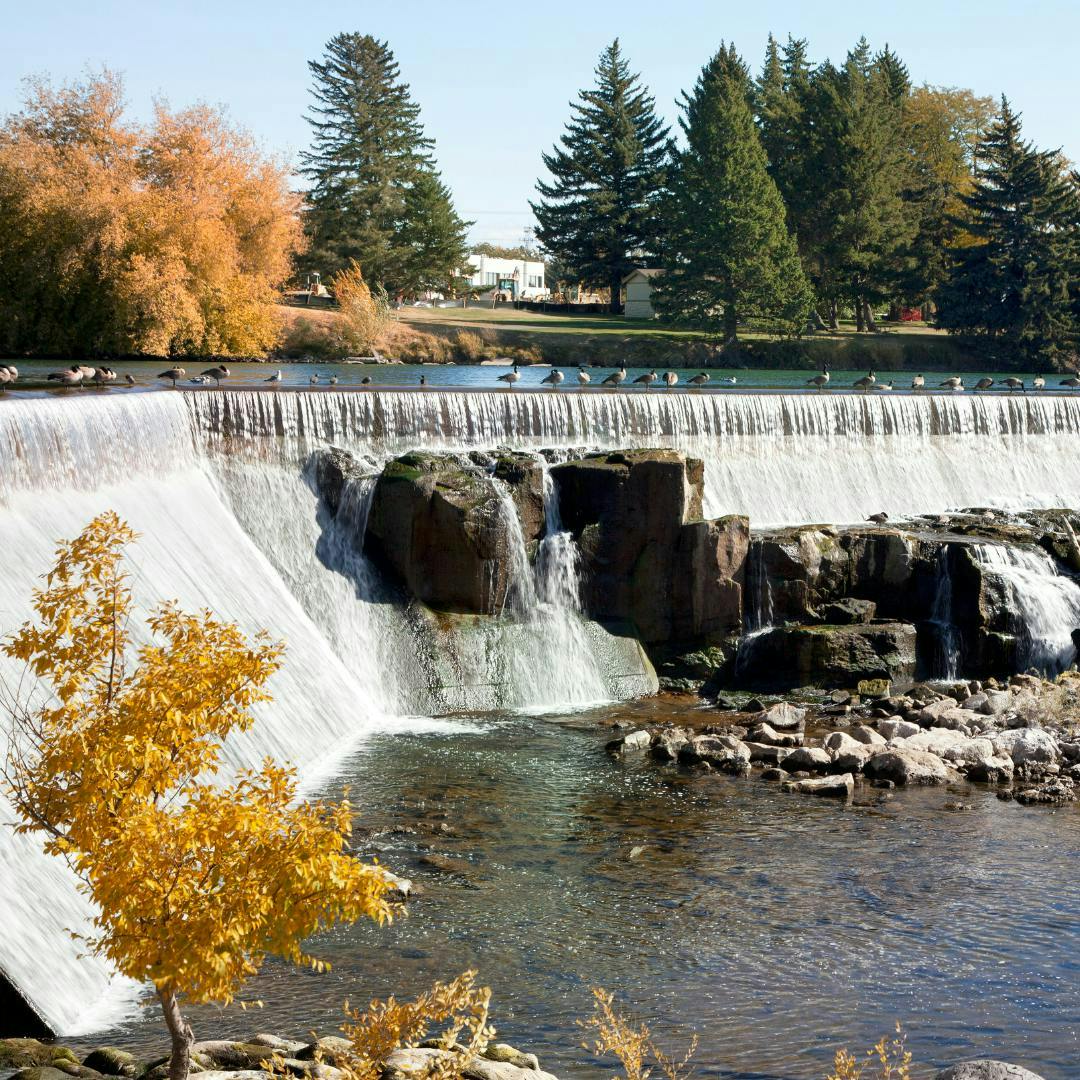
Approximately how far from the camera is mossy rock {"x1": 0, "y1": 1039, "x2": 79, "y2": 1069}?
9.40 meters

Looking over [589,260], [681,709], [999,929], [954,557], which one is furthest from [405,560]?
[589,260]

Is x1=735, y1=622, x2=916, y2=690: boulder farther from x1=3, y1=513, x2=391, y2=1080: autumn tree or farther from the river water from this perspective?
x1=3, y1=513, x2=391, y2=1080: autumn tree

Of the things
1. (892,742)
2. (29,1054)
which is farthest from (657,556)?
(29,1054)

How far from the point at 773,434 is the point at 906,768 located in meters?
12.1

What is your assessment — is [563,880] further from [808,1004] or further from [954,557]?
[954,557]

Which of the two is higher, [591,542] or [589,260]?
[589,260]

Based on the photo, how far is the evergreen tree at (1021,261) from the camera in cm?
6144

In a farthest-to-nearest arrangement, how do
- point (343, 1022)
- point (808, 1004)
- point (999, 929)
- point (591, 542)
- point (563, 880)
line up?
1. point (591, 542)
2. point (563, 880)
3. point (999, 929)
4. point (808, 1004)
5. point (343, 1022)

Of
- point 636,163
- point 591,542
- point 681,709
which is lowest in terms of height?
point 681,709

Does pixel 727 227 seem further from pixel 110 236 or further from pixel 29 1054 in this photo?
pixel 29 1054

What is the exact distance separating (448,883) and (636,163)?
62.4 metres

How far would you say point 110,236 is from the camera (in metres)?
44.2

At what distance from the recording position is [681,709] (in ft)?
69.4

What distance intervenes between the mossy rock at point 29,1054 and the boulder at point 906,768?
1073 cm
